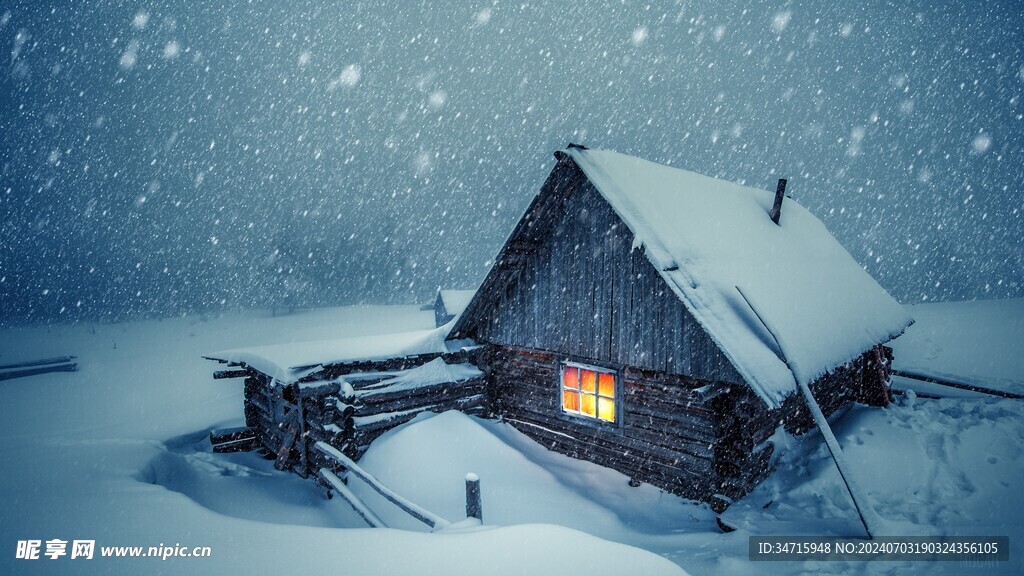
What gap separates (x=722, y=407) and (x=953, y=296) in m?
58.1

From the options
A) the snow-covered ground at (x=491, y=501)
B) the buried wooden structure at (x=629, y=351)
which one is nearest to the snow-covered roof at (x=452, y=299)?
the snow-covered ground at (x=491, y=501)

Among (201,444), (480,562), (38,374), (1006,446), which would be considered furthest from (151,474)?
(38,374)

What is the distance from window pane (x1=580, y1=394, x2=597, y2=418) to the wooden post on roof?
739 cm

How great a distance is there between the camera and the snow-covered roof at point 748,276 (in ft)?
24.8

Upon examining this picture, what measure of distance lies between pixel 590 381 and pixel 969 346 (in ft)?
68.5

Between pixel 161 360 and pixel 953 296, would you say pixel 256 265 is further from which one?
pixel 953 296

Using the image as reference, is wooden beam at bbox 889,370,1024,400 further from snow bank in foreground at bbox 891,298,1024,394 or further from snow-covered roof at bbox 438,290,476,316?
snow-covered roof at bbox 438,290,476,316

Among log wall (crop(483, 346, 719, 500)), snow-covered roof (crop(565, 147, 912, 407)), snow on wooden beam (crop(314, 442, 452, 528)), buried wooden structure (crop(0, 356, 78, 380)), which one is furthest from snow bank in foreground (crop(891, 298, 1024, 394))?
buried wooden structure (crop(0, 356, 78, 380))

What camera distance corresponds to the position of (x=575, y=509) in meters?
8.20

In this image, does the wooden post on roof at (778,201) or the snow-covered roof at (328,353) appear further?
the wooden post on roof at (778,201)

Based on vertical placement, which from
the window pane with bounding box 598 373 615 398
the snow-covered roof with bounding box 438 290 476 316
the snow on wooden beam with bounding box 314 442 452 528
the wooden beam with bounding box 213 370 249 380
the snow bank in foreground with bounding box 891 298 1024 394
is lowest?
the snow bank in foreground with bounding box 891 298 1024 394

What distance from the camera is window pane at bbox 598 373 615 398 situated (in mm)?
9430

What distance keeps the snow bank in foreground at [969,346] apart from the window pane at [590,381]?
982 centimetres

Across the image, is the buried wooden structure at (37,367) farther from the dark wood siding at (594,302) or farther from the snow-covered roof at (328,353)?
the dark wood siding at (594,302)
